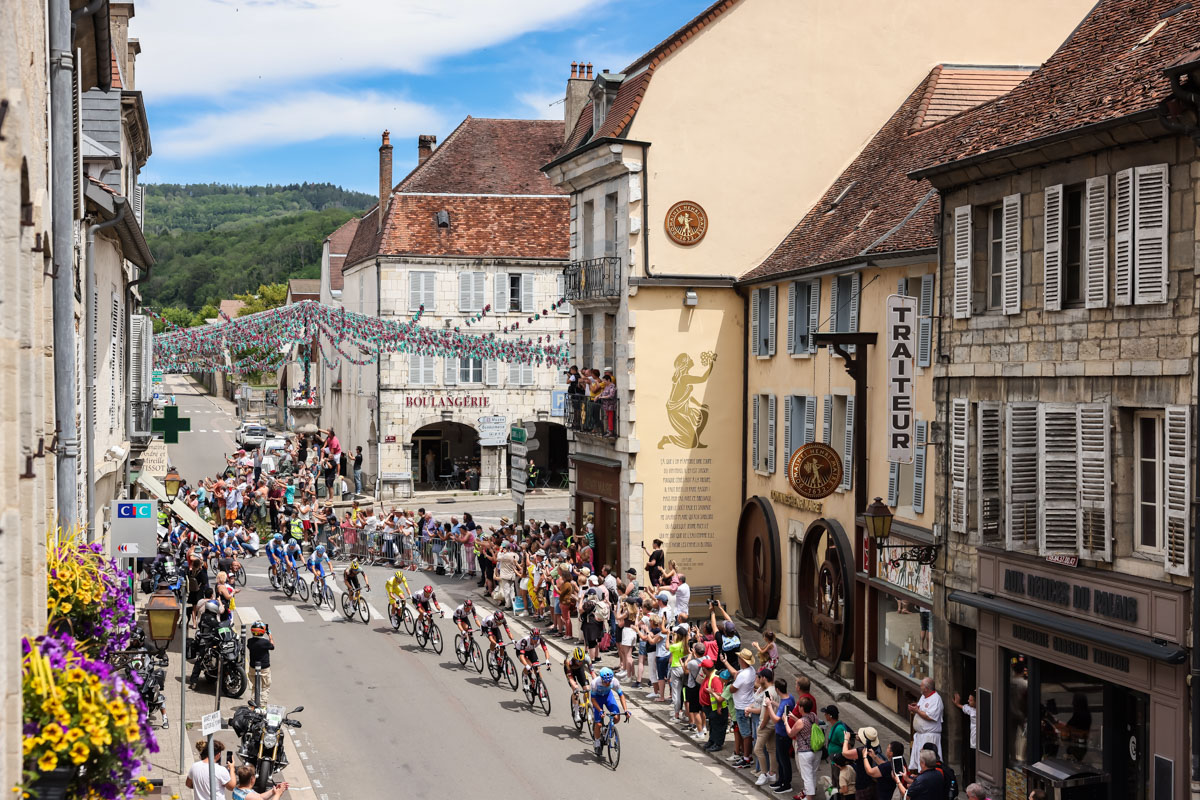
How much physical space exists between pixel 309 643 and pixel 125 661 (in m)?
13.2

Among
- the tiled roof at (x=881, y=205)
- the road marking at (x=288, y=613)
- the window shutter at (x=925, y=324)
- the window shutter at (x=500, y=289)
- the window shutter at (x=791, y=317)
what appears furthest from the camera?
the window shutter at (x=500, y=289)

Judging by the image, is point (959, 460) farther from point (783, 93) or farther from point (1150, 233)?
point (783, 93)

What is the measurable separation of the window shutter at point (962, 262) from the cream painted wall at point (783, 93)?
36.3 feet

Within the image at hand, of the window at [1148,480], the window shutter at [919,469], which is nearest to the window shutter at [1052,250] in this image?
the window at [1148,480]

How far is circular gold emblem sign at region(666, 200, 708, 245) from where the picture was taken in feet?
90.8

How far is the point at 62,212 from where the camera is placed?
11.4 metres

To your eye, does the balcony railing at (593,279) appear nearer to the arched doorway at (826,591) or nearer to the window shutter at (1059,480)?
the arched doorway at (826,591)

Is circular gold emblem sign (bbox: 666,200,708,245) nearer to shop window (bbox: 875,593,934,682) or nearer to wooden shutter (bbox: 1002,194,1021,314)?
shop window (bbox: 875,593,934,682)

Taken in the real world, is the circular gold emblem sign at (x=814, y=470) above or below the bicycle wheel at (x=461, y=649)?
above

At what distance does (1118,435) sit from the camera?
13.9 metres

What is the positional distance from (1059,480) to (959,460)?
2139 mm

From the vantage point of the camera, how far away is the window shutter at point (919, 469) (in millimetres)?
19312

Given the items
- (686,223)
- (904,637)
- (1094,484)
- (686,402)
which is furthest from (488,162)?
(1094,484)

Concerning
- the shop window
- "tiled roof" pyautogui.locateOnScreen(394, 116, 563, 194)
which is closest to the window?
the shop window
